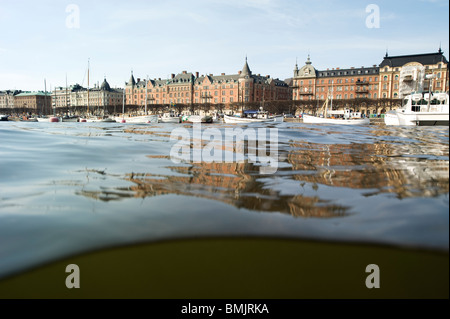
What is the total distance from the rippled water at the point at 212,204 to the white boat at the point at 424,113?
2433 cm

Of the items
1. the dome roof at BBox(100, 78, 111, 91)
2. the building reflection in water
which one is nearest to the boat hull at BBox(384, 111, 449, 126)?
the building reflection in water

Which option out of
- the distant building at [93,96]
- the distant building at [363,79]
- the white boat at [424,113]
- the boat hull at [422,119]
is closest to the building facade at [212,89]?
the distant building at [93,96]

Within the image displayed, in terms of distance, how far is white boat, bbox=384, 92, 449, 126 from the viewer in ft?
93.5

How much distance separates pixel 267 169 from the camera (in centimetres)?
771

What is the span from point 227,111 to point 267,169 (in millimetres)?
117233

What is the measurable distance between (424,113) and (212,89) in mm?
117403

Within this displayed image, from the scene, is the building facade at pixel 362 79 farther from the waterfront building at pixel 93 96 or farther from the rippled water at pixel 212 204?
the rippled water at pixel 212 204

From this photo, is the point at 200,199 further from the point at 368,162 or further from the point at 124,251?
the point at 368,162

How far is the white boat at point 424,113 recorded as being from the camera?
28492 mm

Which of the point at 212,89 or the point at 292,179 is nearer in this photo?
the point at 292,179

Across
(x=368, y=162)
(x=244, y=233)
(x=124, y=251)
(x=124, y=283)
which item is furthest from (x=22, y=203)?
(x=368, y=162)

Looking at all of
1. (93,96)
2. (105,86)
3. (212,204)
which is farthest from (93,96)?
(212,204)

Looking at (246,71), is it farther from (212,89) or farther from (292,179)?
(292,179)

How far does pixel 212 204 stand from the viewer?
467 cm
